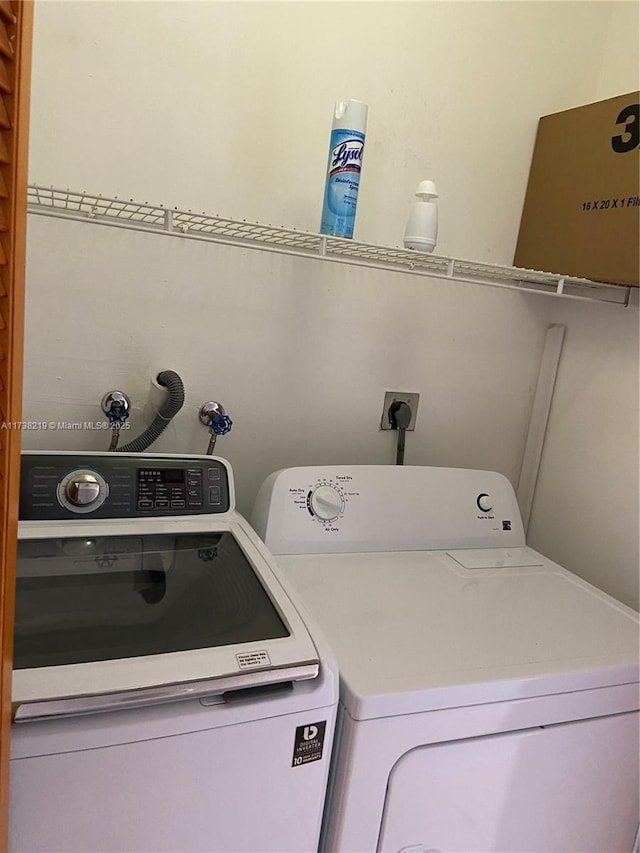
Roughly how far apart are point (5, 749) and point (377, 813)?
59cm

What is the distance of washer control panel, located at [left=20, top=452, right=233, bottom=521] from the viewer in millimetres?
1182

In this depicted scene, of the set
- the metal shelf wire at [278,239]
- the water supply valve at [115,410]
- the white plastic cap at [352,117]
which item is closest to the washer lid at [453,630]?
the water supply valve at [115,410]

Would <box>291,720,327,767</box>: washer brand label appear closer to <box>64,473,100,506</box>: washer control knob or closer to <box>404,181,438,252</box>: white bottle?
<box>64,473,100,506</box>: washer control knob

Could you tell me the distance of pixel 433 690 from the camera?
3.10 feet

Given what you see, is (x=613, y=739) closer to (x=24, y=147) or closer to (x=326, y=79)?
(x=24, y=147)

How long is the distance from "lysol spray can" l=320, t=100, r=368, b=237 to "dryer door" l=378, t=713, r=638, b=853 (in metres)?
1.01

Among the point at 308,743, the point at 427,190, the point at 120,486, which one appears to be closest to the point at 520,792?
the point at 308,743

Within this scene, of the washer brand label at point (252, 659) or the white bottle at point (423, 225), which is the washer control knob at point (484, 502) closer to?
the white bottle at point (423, 225)

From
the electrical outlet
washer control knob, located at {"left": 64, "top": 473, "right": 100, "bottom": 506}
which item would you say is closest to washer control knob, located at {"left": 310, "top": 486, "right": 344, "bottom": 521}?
the electrical outlet

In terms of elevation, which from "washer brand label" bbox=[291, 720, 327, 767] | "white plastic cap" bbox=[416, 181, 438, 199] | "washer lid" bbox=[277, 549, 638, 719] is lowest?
"washer brand label" bbox=[291, 720, 327, 767]

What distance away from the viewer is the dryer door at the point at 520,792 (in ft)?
3.24

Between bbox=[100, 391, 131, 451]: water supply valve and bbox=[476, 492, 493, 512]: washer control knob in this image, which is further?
bbox=[476, 492, 493, 512]: washer control knob

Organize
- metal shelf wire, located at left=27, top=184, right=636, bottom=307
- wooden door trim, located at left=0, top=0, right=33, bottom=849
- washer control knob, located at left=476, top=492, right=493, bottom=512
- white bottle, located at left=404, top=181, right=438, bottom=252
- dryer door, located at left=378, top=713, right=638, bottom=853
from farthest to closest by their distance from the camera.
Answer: washer control knob, located at left=476, top=492, right=493, bottom=512 → white bottle, located at left=404, top=181, right=438, bottom=252 → metal shelf wire, located at left=27, top=184, right=636, bottom=307 → dryer door, located at left=378, top=713, right=638, bottom=853 → wooden door trim, located at left=0, top=0, right=33, bottom=849

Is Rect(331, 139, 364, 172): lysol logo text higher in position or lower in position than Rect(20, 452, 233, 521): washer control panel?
higher
